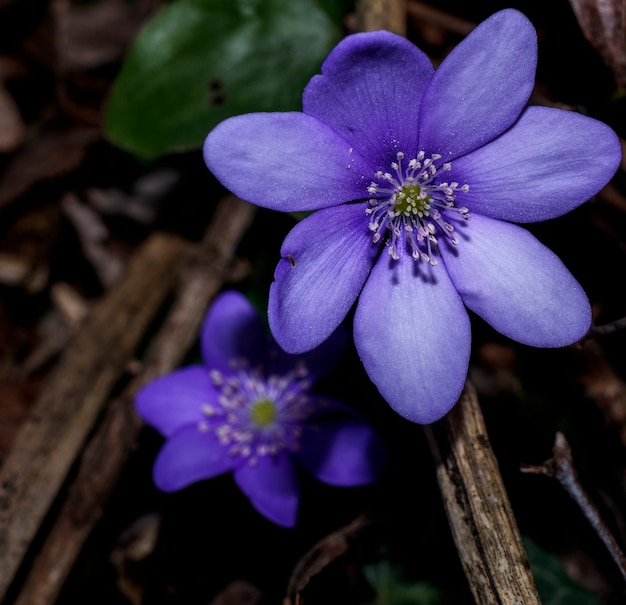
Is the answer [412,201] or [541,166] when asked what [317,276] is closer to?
[412,201]

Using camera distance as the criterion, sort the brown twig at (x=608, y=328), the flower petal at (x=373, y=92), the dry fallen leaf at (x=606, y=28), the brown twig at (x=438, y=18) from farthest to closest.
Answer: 1. the brown twig at (x=438, y=18)
2. the dry fallen leaf at (x=606, y=28)
3. the brown twig at (x=608, y=328)
4. the flower petal at (x=373, y=92)

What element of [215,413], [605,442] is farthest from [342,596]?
[605,442]

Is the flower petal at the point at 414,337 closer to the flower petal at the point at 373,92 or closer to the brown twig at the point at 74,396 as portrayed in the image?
the flower petal at the point at 373,92

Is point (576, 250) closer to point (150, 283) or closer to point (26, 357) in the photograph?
point (150, 283)

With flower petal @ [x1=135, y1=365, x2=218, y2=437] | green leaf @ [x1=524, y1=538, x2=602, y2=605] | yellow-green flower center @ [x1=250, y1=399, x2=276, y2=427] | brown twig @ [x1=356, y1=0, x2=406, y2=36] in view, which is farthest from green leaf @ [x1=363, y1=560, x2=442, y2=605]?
brown twig @ [x1=356, y1=0, x2=406, y2=36]

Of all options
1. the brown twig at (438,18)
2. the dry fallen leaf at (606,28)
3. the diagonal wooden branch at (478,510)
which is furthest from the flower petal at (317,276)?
the brown twig at (438,18)

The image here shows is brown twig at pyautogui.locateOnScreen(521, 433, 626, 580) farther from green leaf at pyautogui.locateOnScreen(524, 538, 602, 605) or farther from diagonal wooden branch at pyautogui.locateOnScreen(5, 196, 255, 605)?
diagonal wooden branch at pyautogui.locateOnScreen(5, 196, 255, 605)

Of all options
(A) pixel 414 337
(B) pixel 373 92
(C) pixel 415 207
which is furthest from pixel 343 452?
(B) pixel 373 92
